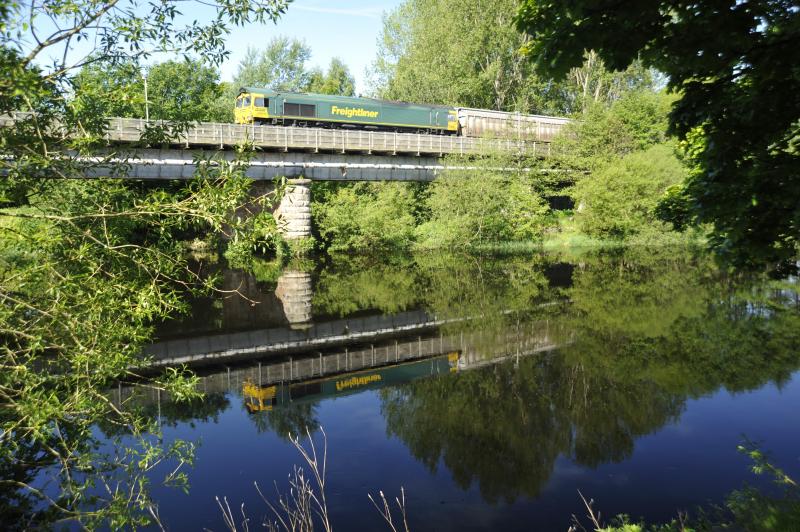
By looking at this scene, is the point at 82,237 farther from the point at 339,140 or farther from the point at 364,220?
the point at 364,220

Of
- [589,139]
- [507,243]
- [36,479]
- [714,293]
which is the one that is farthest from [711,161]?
[589,139]

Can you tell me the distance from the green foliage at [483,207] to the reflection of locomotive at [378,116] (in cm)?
302

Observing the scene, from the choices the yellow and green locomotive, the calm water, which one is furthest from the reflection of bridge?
the yellow and green locomotive

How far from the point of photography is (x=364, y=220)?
37062 mm

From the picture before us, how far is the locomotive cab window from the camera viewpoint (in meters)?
34.9

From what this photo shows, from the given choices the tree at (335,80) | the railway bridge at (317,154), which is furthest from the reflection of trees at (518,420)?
the tree at (335,80)

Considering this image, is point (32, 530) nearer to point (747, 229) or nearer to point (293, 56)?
point (747, 229)

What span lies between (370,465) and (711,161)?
21.9 ft

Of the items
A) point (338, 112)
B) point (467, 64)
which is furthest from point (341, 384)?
point (467, 64)

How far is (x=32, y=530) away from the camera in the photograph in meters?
7.37

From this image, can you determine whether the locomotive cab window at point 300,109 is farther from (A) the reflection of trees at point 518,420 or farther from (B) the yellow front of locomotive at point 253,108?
(A) the reflection of trees at point 518,420

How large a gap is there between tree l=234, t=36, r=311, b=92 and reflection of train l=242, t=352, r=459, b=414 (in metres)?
51.2

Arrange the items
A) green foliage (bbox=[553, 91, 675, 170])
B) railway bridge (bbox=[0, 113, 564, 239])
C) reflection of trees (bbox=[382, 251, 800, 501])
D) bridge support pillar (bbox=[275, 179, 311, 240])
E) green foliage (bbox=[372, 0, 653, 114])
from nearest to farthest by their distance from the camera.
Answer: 1. reflection of trees (bbox=[382, 251, 800, 501])
2. railway bridge (bbox=[0, 113, 564, 239])
3. bridge support pillar (bbox=[275, 179, 311, 240])
4. green foliage (bbox=[553, 91, 675, 170])
5. green foliage (bbox=[372, 0, 653, 114])

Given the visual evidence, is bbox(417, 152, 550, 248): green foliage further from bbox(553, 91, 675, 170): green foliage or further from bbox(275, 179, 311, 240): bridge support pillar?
bbox(275, 179, 311, 240): bridge support pillar
